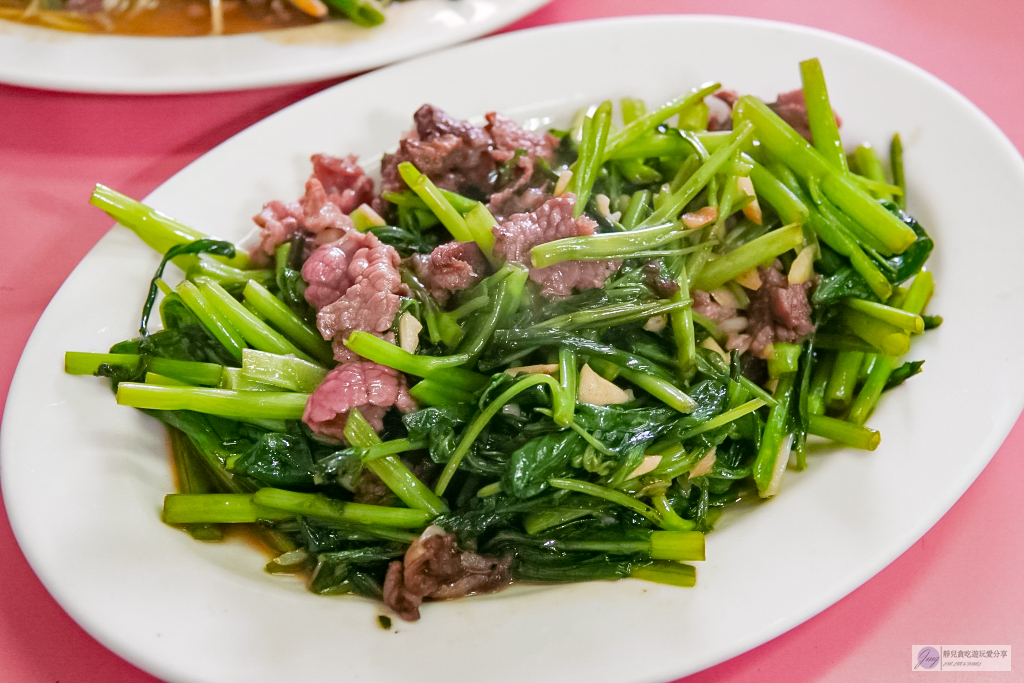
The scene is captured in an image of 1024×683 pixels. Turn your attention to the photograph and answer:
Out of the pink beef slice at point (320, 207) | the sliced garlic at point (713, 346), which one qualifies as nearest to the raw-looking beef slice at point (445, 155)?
the pink beef slice at point (320, 207)

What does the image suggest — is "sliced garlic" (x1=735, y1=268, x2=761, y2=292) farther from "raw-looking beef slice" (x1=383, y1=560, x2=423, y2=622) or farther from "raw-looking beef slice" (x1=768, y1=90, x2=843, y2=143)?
"raw-looking beef slice" (x1=383, y1=560, x2=423, y2=622)

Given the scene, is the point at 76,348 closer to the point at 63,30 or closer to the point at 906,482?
the point at 63,30

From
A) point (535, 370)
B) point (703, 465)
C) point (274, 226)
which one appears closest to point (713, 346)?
point (703, 465)

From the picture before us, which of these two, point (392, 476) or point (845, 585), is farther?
point (392, 476)

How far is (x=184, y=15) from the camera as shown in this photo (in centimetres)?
331

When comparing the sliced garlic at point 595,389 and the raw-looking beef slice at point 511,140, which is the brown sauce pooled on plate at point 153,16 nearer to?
the raw-looking beef slice at point 511,140

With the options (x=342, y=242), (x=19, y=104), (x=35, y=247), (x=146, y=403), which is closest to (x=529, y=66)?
(x=342, y=242)

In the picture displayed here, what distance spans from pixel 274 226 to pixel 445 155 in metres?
0.63

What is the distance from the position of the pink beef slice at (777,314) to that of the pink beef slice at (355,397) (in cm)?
115

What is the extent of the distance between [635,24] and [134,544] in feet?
8.76

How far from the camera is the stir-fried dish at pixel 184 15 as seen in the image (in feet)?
10.1

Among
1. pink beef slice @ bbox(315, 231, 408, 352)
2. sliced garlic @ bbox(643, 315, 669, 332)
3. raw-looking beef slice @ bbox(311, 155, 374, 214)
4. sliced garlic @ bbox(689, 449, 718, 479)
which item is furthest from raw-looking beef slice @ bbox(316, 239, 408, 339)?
sliced garlic @ bbox(689, 449, 718, 479)

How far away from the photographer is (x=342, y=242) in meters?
2.17

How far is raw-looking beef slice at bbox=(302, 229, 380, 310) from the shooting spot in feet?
6.83
